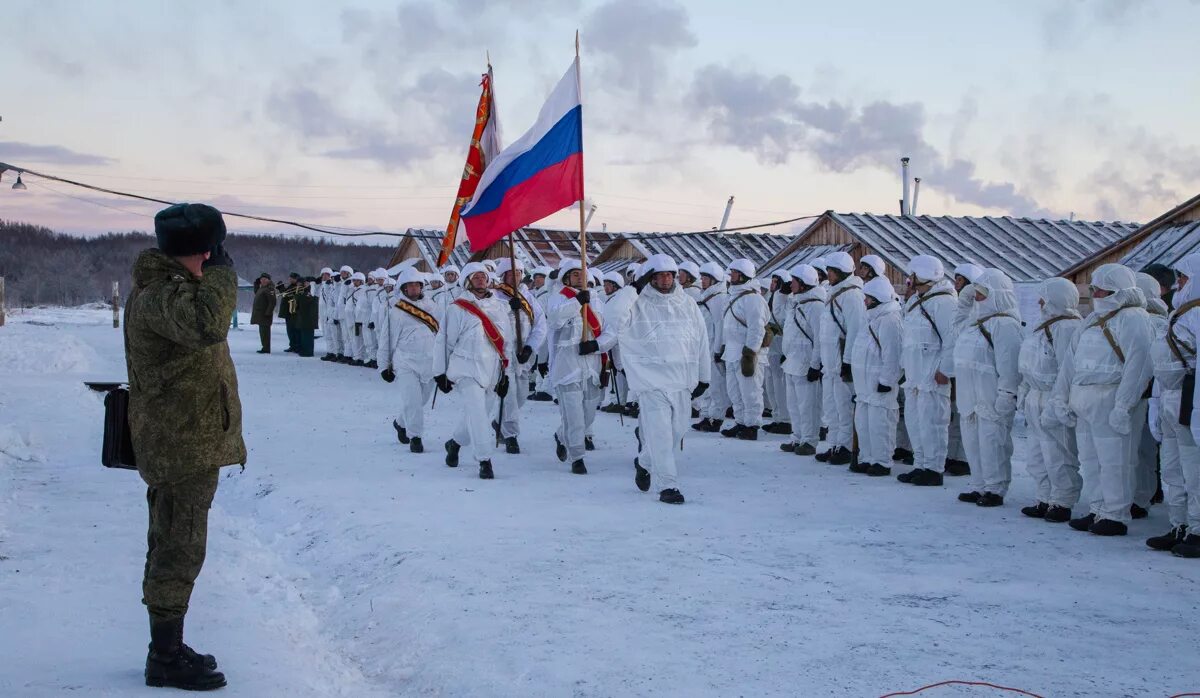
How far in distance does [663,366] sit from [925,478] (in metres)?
2.91

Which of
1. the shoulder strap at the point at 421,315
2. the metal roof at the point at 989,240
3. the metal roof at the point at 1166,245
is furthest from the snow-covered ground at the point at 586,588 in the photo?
the metal roof at the point at 989,240

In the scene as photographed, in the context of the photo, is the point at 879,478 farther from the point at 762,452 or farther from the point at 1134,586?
the point at 1134,586

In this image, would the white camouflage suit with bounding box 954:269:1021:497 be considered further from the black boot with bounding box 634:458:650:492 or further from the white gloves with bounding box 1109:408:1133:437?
the black boot with bounding box 634:458:650:492

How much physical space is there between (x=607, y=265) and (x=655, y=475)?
23.9m

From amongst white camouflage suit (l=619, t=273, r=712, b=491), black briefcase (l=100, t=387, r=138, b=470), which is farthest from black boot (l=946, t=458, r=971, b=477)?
black briefcase (l=100, t=387, r=138, b=470)

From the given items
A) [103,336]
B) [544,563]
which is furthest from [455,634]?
[103,336]

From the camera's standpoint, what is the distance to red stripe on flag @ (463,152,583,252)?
35.1 feet

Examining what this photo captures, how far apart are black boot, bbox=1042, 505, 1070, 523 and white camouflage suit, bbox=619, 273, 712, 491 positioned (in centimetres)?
295

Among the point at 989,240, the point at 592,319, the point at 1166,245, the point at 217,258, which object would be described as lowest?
the point at 592,319

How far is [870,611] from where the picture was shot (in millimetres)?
5863

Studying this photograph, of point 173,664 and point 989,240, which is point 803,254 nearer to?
point 989,240

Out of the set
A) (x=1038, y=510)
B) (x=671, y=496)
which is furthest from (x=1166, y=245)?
(x=671, y=496)

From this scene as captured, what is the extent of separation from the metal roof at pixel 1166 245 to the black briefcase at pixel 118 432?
12.5m

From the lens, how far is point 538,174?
1099 cm
